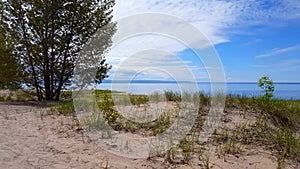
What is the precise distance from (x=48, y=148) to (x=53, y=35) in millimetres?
7844

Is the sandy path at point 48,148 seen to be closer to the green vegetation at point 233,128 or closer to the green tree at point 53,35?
the green vegetation at point 233,128

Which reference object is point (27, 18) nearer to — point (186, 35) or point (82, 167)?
point (186, 35)

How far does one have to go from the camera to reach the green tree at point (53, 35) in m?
11.1

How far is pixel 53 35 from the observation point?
37.7 feet

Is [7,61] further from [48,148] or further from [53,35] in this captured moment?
[48,148]

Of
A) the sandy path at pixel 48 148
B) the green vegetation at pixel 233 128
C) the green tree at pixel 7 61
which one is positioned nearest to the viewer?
the sandy path at pixel 48 148

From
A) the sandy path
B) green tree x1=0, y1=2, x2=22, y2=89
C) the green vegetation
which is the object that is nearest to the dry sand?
the sandy path

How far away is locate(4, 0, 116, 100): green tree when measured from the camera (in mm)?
11086

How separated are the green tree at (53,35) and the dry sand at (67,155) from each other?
603cm

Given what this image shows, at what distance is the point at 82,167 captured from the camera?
3979mm

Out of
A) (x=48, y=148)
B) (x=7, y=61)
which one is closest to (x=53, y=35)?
(x=7, y=61)

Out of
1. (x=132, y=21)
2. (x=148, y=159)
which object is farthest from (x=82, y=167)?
(x=132, y=21)

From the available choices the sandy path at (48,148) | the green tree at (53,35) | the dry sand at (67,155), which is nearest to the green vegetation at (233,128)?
the dry sand at (67,155)

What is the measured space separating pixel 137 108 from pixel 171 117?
5.10 ft
